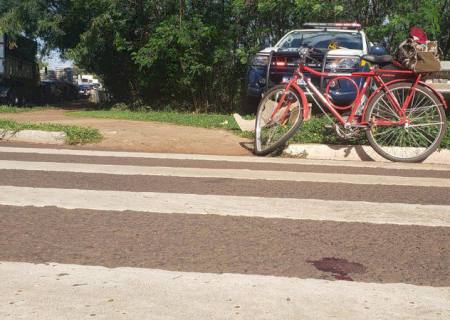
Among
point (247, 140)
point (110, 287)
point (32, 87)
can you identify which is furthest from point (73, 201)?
point (32, 87)

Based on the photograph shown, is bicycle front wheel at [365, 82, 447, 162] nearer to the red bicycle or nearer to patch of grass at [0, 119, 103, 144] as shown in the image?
the red bicycle

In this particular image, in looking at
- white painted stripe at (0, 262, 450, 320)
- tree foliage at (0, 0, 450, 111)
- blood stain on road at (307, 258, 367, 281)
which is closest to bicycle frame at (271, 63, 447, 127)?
blood stain on road at (307, 258, 367, 281)

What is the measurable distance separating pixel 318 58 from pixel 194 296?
6.83m

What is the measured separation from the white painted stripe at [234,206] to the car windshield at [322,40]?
648cm

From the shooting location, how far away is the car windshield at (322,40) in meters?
10.7

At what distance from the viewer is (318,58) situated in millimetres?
9008

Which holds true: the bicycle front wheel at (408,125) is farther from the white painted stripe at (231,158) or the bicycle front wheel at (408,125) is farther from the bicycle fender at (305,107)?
the bicycle fender at (305,107)

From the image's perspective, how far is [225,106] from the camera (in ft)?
53.9

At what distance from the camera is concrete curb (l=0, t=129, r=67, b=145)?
877 centimetres

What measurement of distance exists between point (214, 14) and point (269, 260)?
1349 centimetres

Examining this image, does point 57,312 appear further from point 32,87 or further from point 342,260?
point 32,87

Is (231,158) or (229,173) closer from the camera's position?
(229,173)

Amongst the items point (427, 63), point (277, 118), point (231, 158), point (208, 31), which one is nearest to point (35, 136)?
point (231, 158)

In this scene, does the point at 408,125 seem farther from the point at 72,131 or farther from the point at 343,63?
the point at 72,131
